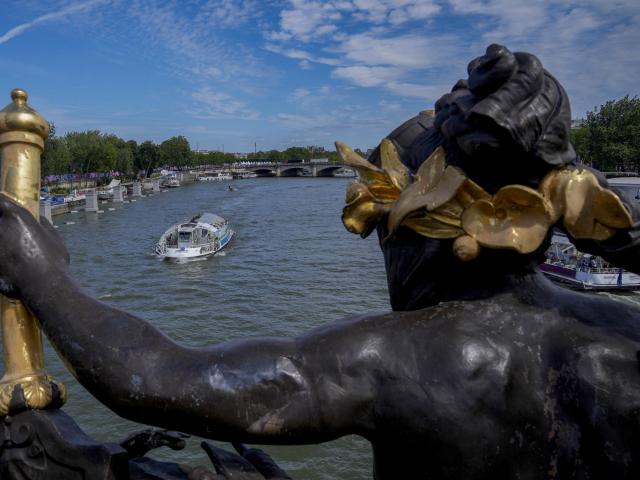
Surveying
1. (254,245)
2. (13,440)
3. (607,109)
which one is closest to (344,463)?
(13,440)

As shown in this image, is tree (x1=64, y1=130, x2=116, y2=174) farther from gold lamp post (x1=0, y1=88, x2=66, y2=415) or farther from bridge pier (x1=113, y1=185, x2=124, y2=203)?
gold lamp post (x1=0, y1=88, x2=66, y2=415)

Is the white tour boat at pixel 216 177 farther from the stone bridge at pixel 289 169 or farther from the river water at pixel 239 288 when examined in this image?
the river water at pixel 239 288

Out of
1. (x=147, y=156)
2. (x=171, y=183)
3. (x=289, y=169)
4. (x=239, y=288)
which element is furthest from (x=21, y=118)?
(x=289, y=169)

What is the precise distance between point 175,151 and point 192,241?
69.9 m

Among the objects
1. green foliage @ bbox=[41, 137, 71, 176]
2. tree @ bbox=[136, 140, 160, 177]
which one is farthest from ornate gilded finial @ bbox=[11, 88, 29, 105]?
tree @ bbox=[136, 140, 160, 177]

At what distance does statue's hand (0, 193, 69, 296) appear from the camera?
127cm

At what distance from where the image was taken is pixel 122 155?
217ft

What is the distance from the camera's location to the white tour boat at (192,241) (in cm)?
2288

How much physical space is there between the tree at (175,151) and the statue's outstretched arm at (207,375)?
292 feet

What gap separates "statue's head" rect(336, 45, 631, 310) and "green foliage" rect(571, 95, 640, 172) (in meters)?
43.7

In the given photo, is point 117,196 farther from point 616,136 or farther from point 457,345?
point 457,345

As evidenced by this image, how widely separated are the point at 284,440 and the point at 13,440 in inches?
24.1

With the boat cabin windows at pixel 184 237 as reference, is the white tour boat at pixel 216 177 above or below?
above

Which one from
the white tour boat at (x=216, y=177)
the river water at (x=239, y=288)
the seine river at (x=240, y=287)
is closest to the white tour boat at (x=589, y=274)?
the river water at (x=239, y=288)
